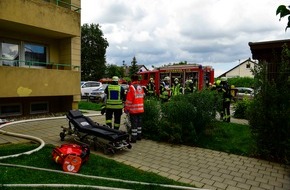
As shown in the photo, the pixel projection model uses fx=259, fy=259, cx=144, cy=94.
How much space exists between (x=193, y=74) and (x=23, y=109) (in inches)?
571

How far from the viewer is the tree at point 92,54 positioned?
5434 cm

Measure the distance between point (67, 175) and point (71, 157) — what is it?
1.22ft

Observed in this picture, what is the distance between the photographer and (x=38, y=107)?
42.8 feet

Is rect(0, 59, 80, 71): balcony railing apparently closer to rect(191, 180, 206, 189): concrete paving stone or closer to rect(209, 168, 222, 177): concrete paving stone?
rect(209, 168, 222, 177): concrete paving stone

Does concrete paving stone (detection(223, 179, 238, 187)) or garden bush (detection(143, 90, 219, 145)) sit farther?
garden bush (detection(143, 90, 219, 145))

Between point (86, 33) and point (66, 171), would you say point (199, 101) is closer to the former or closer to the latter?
point (66, 171)

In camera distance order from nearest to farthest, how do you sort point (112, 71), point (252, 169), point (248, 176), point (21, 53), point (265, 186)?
point (265, 186) → point (248, 176) → point (252, 169) → point (21, 53) → point (112, 71)

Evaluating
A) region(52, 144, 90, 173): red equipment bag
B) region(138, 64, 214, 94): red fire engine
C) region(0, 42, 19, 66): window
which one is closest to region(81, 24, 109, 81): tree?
region(138, 64, 214, 94): red fire engine

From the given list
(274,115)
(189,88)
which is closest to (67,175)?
(274,115)

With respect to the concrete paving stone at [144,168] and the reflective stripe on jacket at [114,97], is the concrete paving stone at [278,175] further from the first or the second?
the reflective stripe on jacket at [114,97]

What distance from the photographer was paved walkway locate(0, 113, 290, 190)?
4891 mm

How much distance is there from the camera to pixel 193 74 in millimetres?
22500

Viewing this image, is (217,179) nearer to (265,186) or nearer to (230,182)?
(230,182)

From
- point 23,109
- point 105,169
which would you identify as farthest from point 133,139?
point 23,109
